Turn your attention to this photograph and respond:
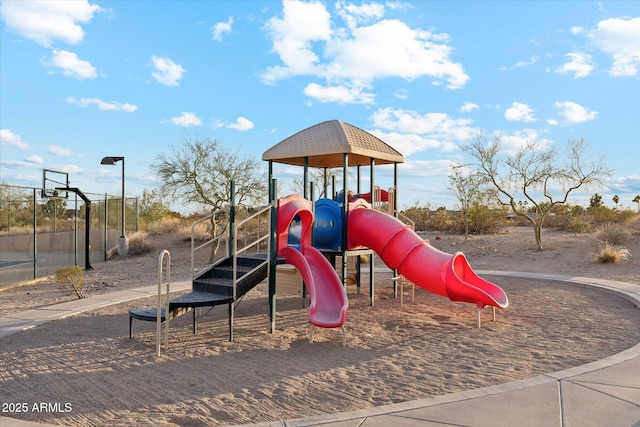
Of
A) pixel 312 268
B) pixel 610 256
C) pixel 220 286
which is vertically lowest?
pixel 610 256

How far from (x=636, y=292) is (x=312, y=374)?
876 cm

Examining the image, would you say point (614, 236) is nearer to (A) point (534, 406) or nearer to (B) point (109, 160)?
(A) point (534, 406)

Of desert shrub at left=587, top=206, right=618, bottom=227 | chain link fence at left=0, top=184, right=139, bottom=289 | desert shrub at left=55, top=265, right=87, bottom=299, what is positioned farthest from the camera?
desert shrub at left=587, top=206, right=618, bottom=227

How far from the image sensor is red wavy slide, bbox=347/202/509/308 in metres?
8.22

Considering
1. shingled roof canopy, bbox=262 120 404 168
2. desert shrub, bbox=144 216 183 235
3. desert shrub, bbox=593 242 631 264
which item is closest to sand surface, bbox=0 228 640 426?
shingled roof canopy, bbox=262 120 404 168

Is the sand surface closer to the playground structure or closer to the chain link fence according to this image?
the playground structure

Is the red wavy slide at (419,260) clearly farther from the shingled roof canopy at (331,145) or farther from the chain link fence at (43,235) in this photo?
the chain link fence at (43,235)

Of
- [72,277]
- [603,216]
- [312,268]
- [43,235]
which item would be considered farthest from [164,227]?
[603,216]

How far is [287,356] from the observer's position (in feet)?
20.9

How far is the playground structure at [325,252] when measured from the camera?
294 inches

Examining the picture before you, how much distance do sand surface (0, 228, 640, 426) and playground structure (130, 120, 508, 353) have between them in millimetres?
514

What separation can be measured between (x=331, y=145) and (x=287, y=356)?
433cm

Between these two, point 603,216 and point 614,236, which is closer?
point 614,236

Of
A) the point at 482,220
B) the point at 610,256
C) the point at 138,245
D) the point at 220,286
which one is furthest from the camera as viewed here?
the point at 482,220
